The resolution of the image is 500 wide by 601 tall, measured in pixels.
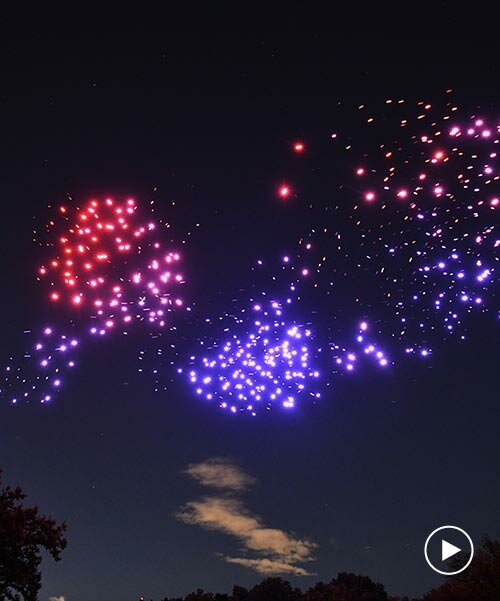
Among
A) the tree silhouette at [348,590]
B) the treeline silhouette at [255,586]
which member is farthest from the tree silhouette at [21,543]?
the tree silhouette at [348,590]

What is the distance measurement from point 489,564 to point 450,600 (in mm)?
9230

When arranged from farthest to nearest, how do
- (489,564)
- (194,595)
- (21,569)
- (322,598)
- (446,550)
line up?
(194,595)
(322,598)
(489,564)
(446,550)
(21,569)

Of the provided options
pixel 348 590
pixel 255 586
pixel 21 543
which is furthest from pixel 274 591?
pixel 21 543

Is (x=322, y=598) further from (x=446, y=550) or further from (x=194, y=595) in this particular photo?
(x=446, y=550)

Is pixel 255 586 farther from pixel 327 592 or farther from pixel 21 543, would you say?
pixel 21 543

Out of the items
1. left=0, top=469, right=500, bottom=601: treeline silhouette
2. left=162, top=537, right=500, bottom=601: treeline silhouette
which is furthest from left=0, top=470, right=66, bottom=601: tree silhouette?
left=162, top=537, right=500, bottom=601: treeline silhouette

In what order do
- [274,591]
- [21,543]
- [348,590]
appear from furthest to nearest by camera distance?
[274,591] < [348,590] < [21,543]

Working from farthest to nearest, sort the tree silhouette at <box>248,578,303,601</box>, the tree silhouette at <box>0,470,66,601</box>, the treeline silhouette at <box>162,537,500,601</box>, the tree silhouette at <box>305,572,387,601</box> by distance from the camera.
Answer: the tree silhouette at <box>248,578,303,601</box>
the tree silhouette at <box>305,572,387,601</box>
the treeline silhouette at <box>162,537,500,601</box>
the tree silhouette at <box>0,470,66,601</box>

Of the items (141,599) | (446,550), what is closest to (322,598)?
(141,599)

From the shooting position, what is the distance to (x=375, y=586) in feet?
→ 250

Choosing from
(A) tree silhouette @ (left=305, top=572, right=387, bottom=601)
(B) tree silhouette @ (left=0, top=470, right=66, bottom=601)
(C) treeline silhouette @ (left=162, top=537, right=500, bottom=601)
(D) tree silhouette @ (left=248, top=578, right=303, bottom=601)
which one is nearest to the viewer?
(B) tree silhouette @ (left=0, top=470, right=66, bottom=601)

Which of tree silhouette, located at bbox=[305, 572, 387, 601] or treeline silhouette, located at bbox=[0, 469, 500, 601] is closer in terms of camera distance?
treeline silhouette, located at bbox=[0, 469, 500, 601]

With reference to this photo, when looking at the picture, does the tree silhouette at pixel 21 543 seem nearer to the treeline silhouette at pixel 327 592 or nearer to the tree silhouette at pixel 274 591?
the treeline silhouette at pixel 327 592

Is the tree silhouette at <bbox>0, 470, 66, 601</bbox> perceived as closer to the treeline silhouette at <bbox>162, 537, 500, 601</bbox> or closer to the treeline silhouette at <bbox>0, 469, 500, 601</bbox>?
the treeline silhouette at <bbox>0, 469, 500, 601</bbox>
